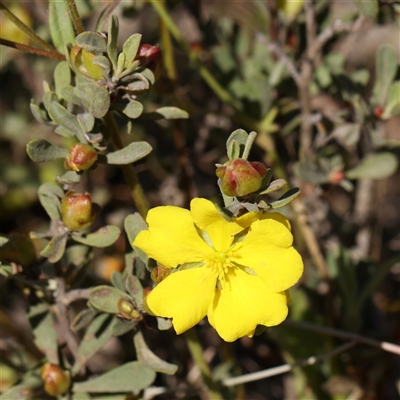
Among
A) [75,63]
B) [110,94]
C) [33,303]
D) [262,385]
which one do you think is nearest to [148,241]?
[110,94]

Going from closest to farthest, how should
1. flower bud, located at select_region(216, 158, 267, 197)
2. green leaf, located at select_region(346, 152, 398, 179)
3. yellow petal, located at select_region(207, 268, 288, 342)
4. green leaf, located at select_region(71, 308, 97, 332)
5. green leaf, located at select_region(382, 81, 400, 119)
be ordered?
1. flower bud, located at select_region(216, 158, 267, 197)
2. yellow petal, located at select_region(207, 268, 288, 342)
3. green leaf, located at select_region(71, 308, 97, 332)
4. green leaf, located at select_region(382, 81, 400, 119)
5. green leaf, located at select_region(346, 152, 398, 179)

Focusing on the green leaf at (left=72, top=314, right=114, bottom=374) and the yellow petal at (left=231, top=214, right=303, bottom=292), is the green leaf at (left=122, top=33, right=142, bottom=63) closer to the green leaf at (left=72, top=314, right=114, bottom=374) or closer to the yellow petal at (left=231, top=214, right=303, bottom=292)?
the yellow petal at (left=231, top=214, right=303, bottom=292)

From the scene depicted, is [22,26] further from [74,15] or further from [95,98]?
[95,98]

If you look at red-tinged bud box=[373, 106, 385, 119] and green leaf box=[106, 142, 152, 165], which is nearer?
green leaf box=[106, 142, 152, 165]

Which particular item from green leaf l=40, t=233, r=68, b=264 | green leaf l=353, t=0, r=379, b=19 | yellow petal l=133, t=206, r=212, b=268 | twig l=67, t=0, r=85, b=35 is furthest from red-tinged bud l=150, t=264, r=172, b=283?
green leaf l=353, t=0, r=379, b=19

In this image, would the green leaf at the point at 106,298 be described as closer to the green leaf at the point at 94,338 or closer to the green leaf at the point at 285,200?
the green leaf at the point at 94,338

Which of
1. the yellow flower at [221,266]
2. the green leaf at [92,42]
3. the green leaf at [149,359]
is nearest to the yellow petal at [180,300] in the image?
the yellow flower at [221,266]

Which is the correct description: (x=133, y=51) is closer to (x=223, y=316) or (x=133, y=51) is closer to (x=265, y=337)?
(x=223, y=316)
